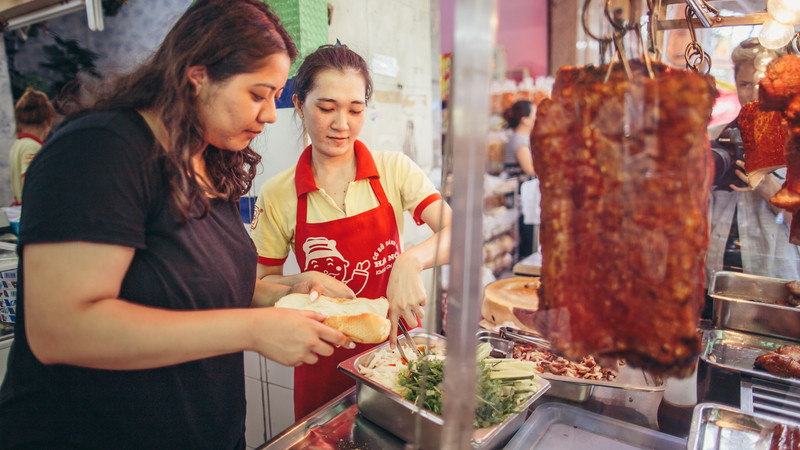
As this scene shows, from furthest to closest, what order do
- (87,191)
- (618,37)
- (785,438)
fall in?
(785,438)
(87,191)
(618,37)

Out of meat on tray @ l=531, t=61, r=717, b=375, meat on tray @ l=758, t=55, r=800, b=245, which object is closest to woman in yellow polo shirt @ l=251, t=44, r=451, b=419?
meat on tray @ l=531, t=61, r=717, b=375

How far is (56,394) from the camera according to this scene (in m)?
A: 1.17

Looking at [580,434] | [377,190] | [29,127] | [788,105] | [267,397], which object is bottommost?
[267,397]

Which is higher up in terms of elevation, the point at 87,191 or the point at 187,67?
the point at 187,67

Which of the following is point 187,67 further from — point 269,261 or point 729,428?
point 729,428

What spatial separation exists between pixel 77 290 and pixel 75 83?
0.65 m

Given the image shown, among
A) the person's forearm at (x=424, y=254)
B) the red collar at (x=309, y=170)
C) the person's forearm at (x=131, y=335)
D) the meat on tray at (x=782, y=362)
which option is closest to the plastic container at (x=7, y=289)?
the red collar at (x=309, y=170)

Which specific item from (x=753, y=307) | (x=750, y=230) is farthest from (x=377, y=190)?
(x=750, y=230)

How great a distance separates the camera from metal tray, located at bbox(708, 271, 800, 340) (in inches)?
87.6

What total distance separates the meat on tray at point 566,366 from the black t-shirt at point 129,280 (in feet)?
3.81

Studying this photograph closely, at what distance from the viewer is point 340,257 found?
199 centimetres

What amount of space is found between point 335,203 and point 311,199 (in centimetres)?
10

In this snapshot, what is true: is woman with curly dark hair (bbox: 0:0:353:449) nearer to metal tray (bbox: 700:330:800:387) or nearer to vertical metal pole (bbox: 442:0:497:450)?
vertical metal pole (bbox: 442:0:497:450)

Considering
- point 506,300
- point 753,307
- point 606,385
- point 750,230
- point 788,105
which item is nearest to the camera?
point 788,105
